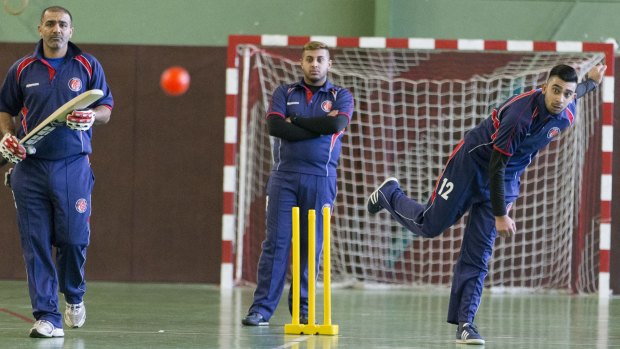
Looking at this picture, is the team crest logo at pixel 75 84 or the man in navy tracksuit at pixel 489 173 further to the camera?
the team crest logo at pixel 75 84

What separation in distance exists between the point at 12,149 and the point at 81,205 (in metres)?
0.63

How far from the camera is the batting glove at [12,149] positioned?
6.52 m

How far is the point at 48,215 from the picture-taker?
271 inches

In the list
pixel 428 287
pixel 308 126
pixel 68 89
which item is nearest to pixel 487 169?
pixel 308 126

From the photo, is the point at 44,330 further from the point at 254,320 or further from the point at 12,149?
the point at 254,320

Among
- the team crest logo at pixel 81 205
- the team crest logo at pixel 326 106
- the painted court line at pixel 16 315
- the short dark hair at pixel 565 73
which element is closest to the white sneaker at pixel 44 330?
the team crest logo at pixel 81 205

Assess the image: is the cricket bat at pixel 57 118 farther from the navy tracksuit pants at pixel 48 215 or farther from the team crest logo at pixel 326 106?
the team crest logo at pixel 326 106

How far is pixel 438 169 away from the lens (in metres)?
12.3

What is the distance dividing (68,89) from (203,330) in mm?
1992

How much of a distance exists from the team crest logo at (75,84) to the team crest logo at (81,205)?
75cm

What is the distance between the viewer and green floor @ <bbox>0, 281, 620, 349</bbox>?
270 inches

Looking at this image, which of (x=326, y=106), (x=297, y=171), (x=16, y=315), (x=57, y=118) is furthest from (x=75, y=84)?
(x=16, y=315)

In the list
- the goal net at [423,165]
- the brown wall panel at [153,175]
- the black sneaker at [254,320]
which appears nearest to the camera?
the black sneaker at [254,320]

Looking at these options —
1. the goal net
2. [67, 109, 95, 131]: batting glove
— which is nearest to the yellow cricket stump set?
[67, 109, 95, 131]: batting glove
